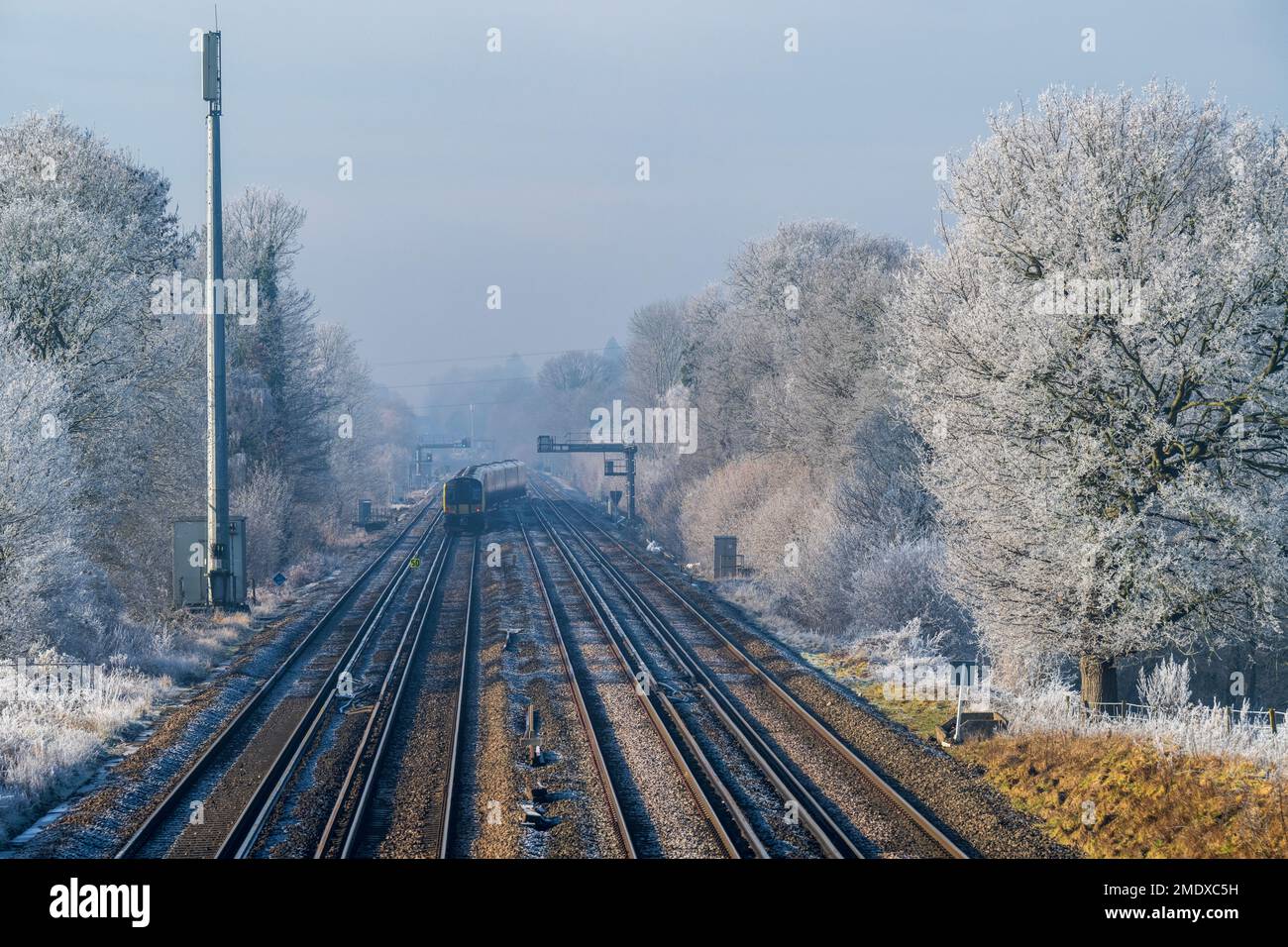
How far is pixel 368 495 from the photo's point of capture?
234ft

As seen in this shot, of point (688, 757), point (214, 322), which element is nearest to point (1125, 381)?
point (688, 757)

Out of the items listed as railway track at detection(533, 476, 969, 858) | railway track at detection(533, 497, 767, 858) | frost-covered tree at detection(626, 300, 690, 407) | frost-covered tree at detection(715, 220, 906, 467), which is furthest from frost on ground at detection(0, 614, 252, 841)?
frost-covered tree at detection(626, 300, 690, 407)

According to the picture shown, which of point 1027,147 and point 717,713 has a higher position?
point 1027,147

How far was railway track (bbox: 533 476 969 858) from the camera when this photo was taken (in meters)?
11.0

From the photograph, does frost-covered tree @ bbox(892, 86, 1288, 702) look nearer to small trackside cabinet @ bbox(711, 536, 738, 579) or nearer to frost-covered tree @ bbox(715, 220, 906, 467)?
frost-covered tree @ bbox(715, 220, 906, 467)

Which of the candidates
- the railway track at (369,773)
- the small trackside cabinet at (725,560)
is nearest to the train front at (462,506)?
the small trackside cabinet at (725,560)

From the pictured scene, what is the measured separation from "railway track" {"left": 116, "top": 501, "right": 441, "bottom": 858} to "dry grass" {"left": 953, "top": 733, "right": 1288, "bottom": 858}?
352 inches

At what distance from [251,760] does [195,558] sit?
10462mm

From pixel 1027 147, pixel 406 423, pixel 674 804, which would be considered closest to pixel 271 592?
pixel 674 804

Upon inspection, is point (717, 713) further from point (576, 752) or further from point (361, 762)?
point (361, 762)

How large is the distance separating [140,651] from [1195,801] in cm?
1811

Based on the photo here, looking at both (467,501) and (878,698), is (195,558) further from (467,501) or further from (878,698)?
(467,501)

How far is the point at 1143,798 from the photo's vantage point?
36.0 ft
